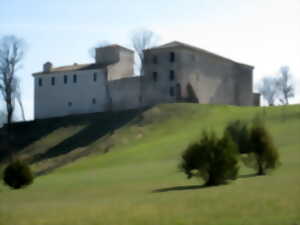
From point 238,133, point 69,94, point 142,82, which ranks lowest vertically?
point 238,133

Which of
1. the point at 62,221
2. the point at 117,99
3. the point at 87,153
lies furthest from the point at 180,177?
the point at 117,99

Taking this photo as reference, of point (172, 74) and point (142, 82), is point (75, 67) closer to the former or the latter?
point (142, 82)

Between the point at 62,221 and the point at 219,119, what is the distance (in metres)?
54.8

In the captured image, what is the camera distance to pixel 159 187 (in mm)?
28469

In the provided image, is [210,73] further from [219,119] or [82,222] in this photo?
[82,222]

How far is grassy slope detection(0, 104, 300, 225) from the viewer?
16734 mm

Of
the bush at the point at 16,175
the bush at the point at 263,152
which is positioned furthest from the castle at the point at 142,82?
the bush at the point at 263,152

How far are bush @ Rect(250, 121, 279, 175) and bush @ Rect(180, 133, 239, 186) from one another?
3501mm

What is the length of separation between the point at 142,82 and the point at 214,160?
54.5 meters

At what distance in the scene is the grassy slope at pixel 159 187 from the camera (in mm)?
16734

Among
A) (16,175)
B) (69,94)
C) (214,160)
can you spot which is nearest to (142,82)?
(69,94)

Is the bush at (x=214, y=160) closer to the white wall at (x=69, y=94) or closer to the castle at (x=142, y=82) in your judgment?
the castle at (x=142, y=82)

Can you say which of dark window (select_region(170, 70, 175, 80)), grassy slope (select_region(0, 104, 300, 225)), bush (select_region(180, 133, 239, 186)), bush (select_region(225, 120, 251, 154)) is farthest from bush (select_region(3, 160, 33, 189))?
dark window (select_region(170, 70, 175, 80))

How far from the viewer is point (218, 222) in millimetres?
15039
